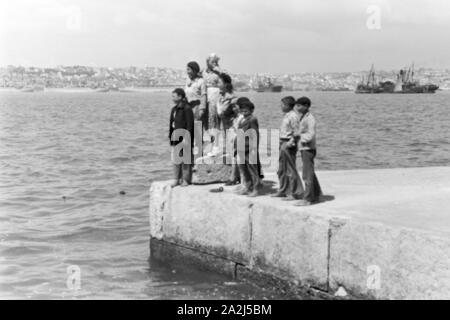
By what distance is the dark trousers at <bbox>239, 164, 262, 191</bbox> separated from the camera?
1076cm

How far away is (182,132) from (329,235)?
11.9ft

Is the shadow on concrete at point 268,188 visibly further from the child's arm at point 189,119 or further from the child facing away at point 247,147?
the child's arm at point 189,119

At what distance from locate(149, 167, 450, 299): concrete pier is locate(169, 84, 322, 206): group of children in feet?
0.90

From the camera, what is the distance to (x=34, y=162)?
99.5 feet

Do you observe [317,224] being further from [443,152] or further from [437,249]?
[443,152]

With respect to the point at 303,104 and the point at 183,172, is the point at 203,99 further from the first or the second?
the point at 303,104

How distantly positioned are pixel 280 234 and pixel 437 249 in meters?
2.52

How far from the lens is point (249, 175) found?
1087cm

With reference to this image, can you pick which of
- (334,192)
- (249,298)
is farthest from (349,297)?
(334,192)

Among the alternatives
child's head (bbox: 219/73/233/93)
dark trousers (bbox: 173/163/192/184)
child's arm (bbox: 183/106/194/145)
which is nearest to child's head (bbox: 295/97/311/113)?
child's head (bbox: 219/73/233/93)

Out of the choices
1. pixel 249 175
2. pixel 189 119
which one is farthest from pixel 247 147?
pixel 189 119

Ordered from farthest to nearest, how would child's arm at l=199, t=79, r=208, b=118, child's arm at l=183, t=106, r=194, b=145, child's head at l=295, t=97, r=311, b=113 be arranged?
child's arm at l=199, t=79, r=208, b=118 → child's arm at l=183, t=106, r=194, b=145 → child's head at l=295, t=97, r=311, b=113

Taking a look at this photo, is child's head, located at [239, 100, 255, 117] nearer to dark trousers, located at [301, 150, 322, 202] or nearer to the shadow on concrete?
the shadow on concrete

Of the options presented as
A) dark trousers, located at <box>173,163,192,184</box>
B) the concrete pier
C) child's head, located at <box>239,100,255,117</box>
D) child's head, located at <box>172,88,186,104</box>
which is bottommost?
the concrete pier
